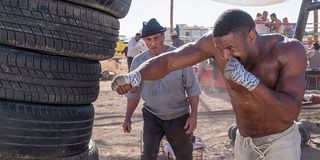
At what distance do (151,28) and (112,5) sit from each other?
111 centimetres

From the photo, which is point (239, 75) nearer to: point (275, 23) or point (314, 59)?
point (314, 59)

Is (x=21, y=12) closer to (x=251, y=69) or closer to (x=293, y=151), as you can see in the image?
(x=251, y=69)

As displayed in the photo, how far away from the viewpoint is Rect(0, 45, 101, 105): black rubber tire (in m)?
3.65

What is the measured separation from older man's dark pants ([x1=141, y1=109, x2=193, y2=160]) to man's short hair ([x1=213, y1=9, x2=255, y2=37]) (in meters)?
1.94

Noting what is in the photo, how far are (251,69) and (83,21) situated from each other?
1328mm

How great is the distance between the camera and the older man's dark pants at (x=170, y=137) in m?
5.36

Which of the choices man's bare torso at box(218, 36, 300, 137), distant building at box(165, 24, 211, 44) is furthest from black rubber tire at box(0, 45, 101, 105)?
distant building at box(165, 24, 211, 44)

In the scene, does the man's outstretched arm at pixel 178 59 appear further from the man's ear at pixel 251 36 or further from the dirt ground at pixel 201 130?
the dirt ground at pixel 201 130

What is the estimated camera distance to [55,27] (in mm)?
3770

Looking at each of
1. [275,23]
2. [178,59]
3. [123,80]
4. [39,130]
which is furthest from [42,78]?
[275,23]

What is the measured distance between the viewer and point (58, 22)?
12.4 feet

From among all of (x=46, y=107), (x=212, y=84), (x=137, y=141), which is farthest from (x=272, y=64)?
(x=212, y=84)

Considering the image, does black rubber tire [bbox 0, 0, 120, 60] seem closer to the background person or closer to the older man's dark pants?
the background person

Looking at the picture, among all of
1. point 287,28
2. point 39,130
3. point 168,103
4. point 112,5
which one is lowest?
point 168,103
